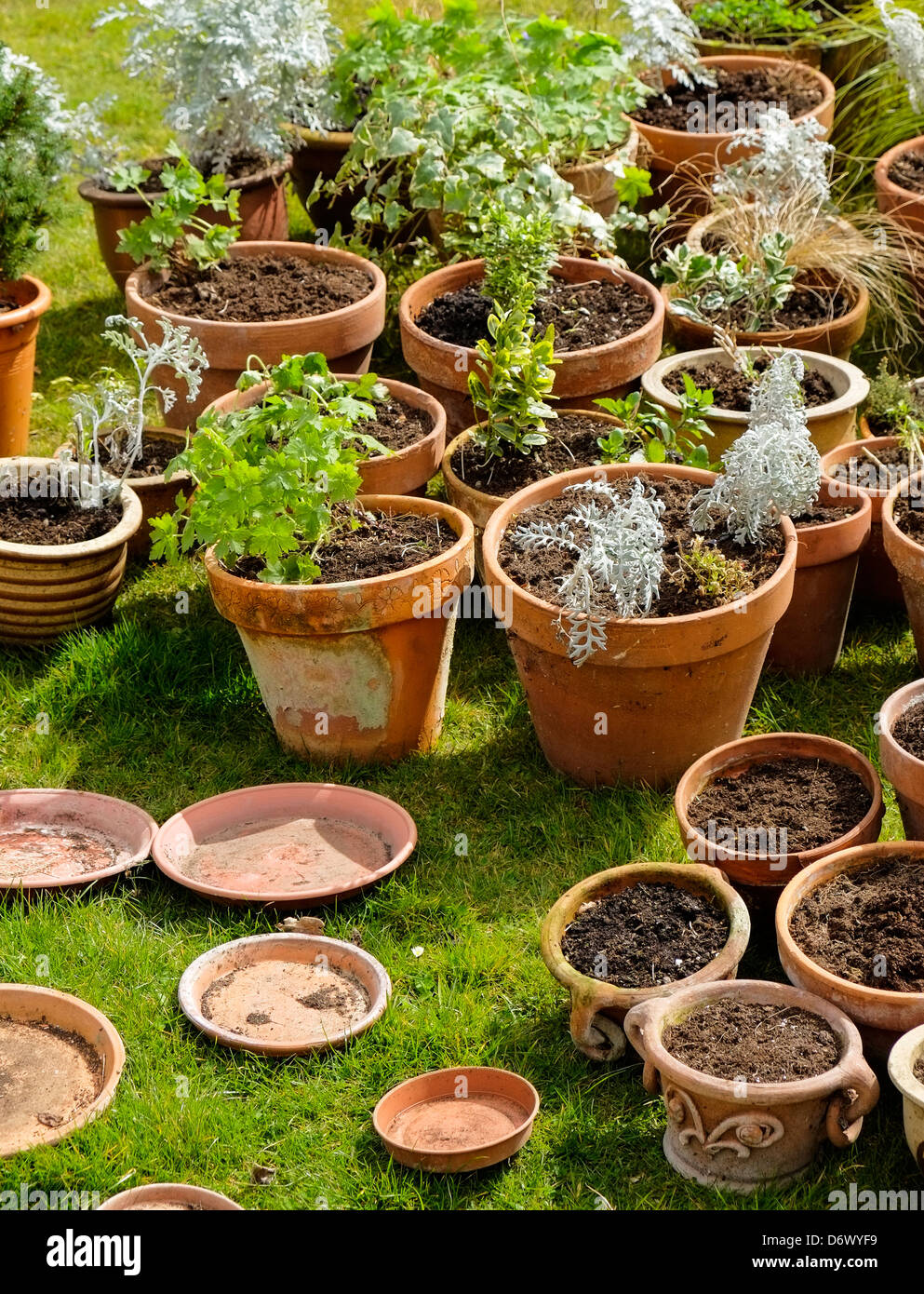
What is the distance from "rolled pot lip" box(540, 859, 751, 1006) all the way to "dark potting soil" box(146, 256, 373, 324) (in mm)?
2421

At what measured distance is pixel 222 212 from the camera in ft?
19.5

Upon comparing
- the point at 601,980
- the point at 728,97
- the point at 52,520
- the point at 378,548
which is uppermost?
the point at 728,97

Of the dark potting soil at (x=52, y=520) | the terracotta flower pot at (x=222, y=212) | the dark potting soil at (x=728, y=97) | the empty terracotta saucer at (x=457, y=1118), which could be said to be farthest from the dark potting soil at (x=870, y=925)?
the dark potting soil at (x=728, y=97)

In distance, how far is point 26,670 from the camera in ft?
14.6

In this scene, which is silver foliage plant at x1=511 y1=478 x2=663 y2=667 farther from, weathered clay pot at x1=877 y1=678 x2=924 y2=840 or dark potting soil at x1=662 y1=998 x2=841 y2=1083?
dark potting soil at x1=662 y1=998 x2=841 y2=1083

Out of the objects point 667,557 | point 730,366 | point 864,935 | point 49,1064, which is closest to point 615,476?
point 667,557

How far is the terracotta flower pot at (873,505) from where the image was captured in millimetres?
4324

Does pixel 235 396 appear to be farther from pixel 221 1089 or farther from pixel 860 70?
pixel 860 70

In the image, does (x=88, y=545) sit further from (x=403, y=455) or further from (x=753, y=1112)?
(x=753, y=1112)

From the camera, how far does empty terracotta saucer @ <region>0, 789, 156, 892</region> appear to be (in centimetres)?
365

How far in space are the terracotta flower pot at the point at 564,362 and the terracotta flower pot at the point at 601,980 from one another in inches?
68.2

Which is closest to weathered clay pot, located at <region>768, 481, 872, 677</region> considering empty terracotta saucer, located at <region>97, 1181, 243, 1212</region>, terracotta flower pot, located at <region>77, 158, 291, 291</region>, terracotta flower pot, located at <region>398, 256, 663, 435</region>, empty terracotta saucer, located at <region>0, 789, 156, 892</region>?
terracotta flower pot, located at <region>398, 256, 663, 435</region>

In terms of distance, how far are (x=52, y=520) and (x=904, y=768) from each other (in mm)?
2555

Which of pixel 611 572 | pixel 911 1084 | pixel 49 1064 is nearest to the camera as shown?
pixel 911 1084
